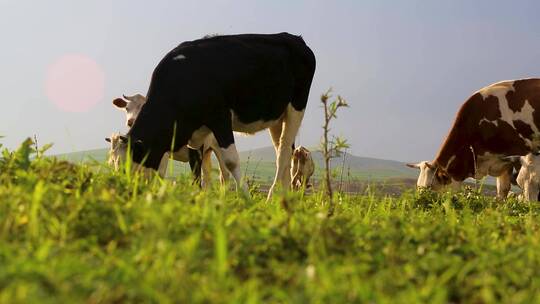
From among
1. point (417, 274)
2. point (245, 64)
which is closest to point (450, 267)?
point (417, 274)

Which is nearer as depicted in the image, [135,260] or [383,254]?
[135,260]

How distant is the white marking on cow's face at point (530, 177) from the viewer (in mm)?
11305

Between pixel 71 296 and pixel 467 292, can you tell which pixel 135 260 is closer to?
pixel 71 296

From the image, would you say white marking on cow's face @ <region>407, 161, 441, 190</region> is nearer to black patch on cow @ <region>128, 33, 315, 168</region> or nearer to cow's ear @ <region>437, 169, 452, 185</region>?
cow's ear @ <region>437, 169, 452, 185</region>

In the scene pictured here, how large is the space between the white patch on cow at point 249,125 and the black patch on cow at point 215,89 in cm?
6

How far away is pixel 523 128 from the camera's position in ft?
41.7

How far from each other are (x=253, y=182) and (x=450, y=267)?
611cm

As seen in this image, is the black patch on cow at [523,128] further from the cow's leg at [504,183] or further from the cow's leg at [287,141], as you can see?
the cow's leg at [287,141]

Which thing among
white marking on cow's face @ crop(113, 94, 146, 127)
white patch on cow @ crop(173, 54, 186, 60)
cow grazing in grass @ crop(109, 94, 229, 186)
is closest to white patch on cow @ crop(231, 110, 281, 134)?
cow grazing in grass @ crop(109, 94, 229, 186)

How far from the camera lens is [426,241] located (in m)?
3.00

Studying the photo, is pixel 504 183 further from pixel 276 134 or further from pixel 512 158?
pixel 276 134

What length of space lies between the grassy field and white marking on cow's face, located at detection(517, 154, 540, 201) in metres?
8.57

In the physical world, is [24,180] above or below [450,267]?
above

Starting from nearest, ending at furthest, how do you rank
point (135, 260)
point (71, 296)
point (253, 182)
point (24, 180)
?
1. point (71, 296)
2. point (135, 260)
3. point (24, 180)
4. point (253, 182)
